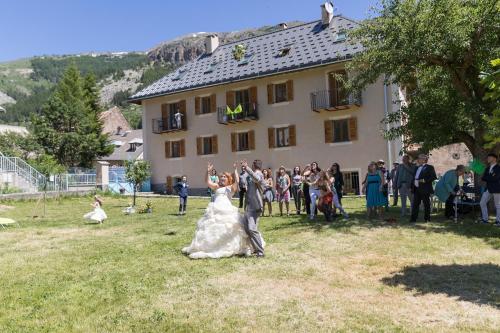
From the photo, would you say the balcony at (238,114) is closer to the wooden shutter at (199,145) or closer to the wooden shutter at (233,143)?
the wooden shutter at (233,143)

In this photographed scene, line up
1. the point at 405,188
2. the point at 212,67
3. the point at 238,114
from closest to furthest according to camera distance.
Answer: the point at 405,188 → the point at 238,114 → the point at 212,67

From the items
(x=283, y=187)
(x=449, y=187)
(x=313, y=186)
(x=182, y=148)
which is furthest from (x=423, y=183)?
(x=182, y=148)

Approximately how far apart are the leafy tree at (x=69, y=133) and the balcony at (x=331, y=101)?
76.0 ft

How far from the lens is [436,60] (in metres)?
12.5

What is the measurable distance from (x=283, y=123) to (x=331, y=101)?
11.6 ft

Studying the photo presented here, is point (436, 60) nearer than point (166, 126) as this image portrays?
Yes

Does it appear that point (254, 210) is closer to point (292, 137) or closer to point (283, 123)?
point (292, 137)

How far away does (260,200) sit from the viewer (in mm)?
8195

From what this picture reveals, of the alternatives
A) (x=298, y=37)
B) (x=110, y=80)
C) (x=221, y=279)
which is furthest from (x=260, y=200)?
(x=110, y=80)

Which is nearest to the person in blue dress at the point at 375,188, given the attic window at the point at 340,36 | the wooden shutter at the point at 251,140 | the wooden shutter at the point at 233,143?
the attic window at the point at 340,36

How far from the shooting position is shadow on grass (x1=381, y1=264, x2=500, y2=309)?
18.8ft

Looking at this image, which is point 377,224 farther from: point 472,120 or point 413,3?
point 413,3

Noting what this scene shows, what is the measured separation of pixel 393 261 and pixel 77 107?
133ft

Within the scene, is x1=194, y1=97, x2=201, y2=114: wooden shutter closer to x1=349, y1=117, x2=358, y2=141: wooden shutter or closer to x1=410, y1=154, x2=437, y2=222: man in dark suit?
x1=349, y1=117, x2=358, y2=141: wooden shutter
